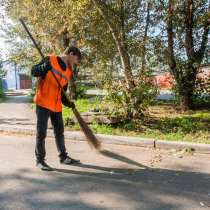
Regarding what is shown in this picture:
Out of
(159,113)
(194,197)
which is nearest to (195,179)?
(194,197)

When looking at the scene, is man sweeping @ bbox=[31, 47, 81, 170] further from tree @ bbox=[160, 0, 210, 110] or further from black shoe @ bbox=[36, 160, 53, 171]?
tree @ bbox=[160, 0, 210, 110]

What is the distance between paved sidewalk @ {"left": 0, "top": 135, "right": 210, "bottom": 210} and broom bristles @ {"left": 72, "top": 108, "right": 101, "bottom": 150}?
25 centimetres

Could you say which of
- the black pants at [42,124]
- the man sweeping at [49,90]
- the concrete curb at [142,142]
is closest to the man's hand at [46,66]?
the man sweeping at [49,90]

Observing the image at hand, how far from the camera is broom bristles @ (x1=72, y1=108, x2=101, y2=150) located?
6090 millimetres

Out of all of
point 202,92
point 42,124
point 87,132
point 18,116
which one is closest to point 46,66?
point 42,124

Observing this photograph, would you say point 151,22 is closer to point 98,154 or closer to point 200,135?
point 200,135

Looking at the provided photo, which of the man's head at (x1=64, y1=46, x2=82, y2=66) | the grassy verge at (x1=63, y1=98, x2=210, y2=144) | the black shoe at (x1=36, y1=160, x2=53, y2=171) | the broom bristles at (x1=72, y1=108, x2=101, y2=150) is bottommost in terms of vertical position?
the black shoe at (x1=36, y1=160, x2=53, y2=171)

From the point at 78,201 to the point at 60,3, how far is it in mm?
7060

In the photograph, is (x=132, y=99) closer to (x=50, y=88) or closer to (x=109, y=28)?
(x=109, y=28)

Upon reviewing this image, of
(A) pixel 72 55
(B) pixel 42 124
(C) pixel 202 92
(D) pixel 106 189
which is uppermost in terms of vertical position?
(A) pixel 72 55

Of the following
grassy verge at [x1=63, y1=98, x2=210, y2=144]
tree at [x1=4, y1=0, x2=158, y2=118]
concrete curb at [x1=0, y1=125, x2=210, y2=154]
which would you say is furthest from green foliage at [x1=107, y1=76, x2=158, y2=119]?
concrete curb at [x1=0, y1=125, x2=210, y2=154]

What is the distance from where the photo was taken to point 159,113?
10.8m

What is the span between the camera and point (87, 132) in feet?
20.2

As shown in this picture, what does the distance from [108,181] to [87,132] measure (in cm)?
116
